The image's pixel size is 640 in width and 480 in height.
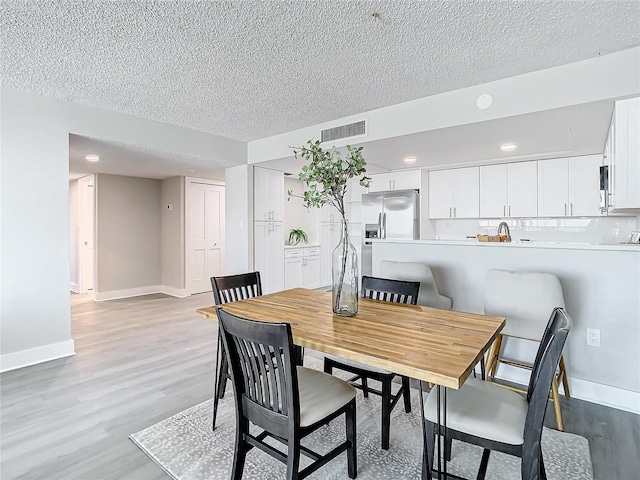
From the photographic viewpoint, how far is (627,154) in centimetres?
244

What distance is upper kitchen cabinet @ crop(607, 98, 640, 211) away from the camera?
7.90 feet

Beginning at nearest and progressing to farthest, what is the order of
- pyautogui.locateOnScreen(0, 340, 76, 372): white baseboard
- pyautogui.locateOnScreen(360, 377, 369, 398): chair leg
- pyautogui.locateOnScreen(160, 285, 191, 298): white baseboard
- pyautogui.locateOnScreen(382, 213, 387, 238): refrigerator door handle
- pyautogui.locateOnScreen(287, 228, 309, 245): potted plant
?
pyautogui.locateOnScreen(360, 377, 369, 398): chair leg < pyautogui.locateOnScreen(0, 340, 76, 372): white baseboard < pyautogui.locateOnScreen(382, 213, 387, 238): refrigerator door handle < pyautogui.locateOnScreen(160, 285, 191, 298): white baseboard < pyautogui.locateOnScreen(287, 228, 309, 245): potted plant

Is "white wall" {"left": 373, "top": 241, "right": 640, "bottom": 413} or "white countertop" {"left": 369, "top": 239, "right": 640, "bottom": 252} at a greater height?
"white countertop" {"left": 369, "top": 239, "right": 640, "bottom": 252}

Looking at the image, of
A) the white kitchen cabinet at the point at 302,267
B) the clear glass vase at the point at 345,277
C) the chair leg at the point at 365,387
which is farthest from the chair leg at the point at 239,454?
the white kitchen cabinet at the point at 302,267

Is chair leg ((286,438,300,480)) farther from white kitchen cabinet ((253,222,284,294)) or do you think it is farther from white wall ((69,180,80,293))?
white wall ((69,180,80,293))

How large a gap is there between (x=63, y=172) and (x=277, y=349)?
3.25 meters

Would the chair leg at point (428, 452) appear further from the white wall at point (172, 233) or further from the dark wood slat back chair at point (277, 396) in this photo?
the white wall at point (172, 233)

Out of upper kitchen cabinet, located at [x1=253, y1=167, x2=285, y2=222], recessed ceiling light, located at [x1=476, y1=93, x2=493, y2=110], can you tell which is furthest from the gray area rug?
upper kitchen cabinet, located at [x1=253, y1=167, x2=285, y2=222]

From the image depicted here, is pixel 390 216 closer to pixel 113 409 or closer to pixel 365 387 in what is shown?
pixel 365 387

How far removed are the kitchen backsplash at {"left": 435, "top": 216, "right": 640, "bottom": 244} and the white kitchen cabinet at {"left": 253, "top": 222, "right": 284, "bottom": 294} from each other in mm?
2630

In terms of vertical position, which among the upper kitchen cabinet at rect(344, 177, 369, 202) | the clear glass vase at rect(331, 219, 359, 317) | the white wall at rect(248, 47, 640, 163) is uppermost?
the white wall at rect(248, 47, 640, 163)

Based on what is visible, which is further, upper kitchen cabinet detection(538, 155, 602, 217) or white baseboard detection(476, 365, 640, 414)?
upper kitchen cabinet detection(538, 155, 602, 217)

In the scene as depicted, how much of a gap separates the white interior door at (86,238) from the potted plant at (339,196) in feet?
20.4

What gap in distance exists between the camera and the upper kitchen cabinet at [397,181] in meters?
5.34
